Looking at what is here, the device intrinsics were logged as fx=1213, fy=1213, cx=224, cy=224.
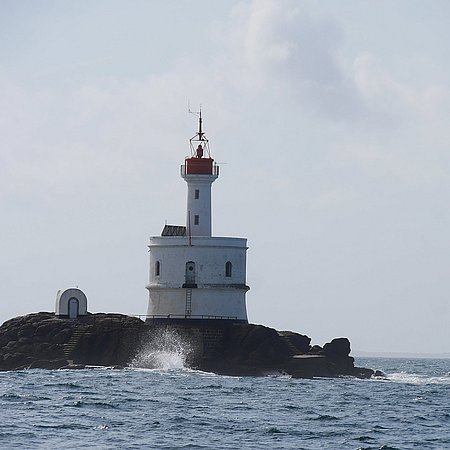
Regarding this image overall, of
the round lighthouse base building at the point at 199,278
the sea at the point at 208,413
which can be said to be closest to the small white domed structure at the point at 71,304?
the round lighthouse base building at the point at 199,278

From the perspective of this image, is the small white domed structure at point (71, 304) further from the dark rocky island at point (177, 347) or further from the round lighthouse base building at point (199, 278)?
the round lighthouse base building at point (199, 278)

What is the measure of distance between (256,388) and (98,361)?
45.6ft

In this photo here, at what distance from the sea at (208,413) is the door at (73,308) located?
9220mm

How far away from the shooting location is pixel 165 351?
208 feet

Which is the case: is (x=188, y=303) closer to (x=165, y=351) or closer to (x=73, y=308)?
(x=165, y=351)

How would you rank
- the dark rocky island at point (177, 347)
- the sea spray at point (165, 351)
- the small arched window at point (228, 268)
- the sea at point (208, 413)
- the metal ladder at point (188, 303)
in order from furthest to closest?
the small arched window at point (228, 268), the metal ladder at point (188, 303), the sea spray at point (165, 351), the dark rocky island at point (177, 347), the sea at point (208, 413)

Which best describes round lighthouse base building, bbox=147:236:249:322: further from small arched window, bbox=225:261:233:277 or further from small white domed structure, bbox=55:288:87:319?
small white domed structure, bbox=55:288:87:319

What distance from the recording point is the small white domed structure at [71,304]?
228 ft

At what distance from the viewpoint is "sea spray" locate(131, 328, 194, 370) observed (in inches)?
2488

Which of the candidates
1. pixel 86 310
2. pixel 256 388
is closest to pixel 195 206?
pixel 86 310

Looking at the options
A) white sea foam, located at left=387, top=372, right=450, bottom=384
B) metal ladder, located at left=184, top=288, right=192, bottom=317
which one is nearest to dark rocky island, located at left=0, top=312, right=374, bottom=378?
metal ladder, located at left=184, top=288, right=192, bottom=317

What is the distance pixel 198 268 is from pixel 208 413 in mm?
25142

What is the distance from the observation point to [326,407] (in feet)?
149

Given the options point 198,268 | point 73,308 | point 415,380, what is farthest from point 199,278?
point 415,380
